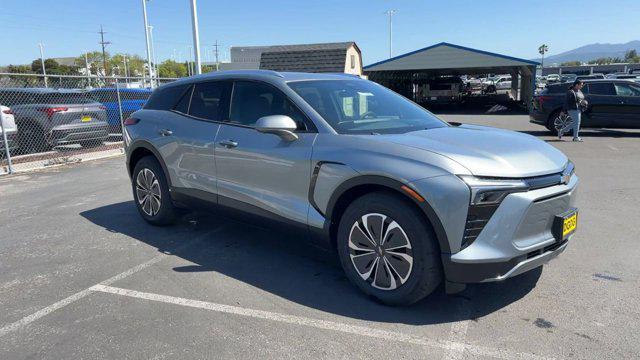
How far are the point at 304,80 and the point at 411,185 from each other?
1.71 meters

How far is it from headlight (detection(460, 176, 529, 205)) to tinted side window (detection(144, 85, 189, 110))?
345cm

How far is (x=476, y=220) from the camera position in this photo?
3.00 metres

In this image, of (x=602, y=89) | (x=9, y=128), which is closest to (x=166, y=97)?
(x=9, y=128)

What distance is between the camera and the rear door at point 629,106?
1358cm

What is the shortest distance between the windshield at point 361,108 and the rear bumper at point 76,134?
8789mm

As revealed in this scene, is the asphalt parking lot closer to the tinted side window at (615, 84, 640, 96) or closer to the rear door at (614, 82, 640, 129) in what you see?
the rear door at (614, 82, 640, 129)

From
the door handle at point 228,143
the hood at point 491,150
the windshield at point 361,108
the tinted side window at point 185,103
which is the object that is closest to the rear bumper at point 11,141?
the tinted side window at point 185,103

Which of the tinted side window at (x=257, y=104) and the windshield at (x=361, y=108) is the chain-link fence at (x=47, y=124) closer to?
the tinted side window at (x=257, y=104)

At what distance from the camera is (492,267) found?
10.0 feet

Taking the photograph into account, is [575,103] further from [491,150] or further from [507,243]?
[507,243]

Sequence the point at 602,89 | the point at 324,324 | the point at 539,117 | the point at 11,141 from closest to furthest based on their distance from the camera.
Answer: the point at 324,324
the point at 11,141
the point at 602,89
the point at 539,117

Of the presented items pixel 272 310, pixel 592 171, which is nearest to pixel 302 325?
pixel 272 310

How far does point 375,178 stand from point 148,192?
3251 mm

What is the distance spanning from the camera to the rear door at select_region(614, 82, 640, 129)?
13.6 meters
